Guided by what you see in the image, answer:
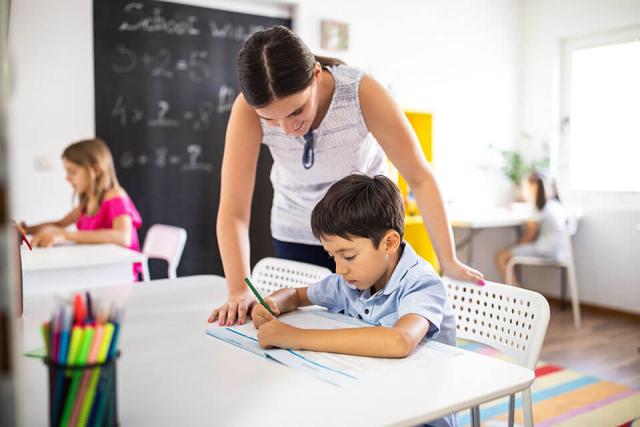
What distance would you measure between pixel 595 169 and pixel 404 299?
12.8 feet

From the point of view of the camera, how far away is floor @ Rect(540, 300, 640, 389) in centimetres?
323

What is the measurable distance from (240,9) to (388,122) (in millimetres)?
2361

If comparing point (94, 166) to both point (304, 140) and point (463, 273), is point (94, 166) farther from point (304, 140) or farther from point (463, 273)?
point (463, 273)

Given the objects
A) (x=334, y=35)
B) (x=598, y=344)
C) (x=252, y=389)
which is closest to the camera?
(x=252, y=389)

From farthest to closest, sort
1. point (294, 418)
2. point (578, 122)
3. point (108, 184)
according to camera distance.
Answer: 1. point (578, 122)
2. point (108, 184)
3. point (294, 418)

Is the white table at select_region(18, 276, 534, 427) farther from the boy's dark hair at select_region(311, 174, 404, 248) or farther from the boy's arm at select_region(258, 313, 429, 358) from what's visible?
the boy's dark hair at select_region(311, 174, 404, 248)

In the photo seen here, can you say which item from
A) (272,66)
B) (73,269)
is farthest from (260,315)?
(73,269)

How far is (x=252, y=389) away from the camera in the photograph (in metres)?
0.90

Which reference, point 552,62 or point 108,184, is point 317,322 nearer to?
point 108,184

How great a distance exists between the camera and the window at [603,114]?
4277 millimetres

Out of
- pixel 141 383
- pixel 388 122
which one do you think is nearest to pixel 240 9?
pixel 388 122

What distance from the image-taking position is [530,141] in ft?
16.4

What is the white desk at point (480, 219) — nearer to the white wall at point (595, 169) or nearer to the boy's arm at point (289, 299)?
the white wall at point (595, 169)

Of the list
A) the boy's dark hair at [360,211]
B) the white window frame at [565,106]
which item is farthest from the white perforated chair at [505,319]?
the white window frame at [565,106]
